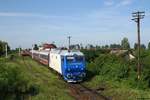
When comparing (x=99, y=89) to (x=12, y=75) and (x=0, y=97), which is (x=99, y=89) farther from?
(x=0, y=97)

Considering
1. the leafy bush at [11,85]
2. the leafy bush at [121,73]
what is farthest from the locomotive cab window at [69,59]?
the leafy bush at [11,85]

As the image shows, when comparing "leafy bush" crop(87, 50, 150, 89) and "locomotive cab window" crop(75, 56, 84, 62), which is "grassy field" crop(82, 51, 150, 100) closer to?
"leafy bush" crop(87, 50, 150, 89)

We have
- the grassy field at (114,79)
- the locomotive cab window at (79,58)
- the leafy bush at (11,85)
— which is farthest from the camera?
the locomotive cab window at (79,58)

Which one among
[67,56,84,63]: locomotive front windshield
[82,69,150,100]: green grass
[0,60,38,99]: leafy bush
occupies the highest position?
[67,56,84,63]: locomotive front windshield

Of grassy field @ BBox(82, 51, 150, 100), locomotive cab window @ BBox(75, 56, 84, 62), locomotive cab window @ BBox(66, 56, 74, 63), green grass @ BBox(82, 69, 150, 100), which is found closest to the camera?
green grass @ BBox(82, 69, 150, 100)

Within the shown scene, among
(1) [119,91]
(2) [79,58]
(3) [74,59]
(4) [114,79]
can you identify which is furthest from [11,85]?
(4) [114,79]

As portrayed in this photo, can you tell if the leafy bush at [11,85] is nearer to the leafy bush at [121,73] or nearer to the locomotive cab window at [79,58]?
the locomotive cab window at [79,58]

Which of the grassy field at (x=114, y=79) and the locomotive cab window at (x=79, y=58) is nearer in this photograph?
the grassy field at (x=114, y=79)

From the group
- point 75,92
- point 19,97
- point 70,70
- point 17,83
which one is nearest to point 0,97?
point 19,97

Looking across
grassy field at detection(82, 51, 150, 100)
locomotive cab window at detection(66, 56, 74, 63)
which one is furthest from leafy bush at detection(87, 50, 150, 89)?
locomotive cab window at detection(66, 56, 74, 63)

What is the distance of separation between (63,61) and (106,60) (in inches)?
396

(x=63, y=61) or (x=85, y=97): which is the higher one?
(x=63, y=61)

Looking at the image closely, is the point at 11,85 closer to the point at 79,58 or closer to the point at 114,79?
the point at 79,58

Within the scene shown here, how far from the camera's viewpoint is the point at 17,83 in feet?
80.3
